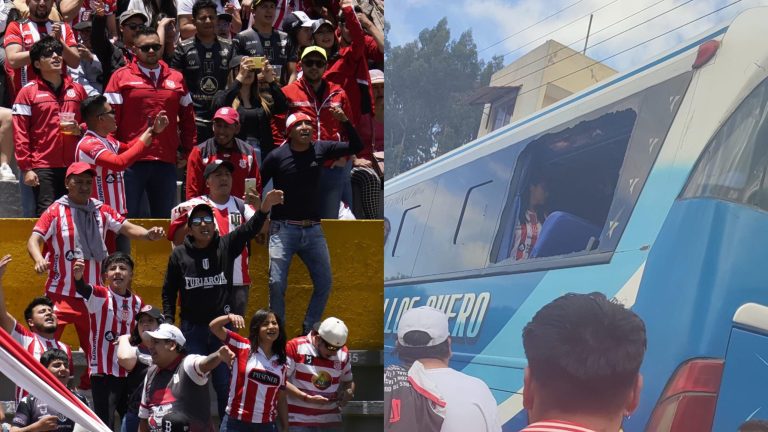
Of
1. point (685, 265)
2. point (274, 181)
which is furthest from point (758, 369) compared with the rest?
point (274, 181)

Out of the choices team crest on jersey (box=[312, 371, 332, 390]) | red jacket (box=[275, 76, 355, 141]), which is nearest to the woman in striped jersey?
team crest on jersey (box=[312, 371, 332, 390])

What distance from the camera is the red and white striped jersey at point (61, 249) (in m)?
7.53

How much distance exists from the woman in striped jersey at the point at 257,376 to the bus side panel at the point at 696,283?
165 inches

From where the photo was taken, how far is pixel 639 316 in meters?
2.98

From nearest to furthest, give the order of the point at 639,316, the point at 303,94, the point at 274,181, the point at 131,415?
1. the point at 639,316
2. the point at 131,415
3. the point at 274,181
4. the point at 303,94

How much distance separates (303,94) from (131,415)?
2.76 meters

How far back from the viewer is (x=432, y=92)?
3.34 metres

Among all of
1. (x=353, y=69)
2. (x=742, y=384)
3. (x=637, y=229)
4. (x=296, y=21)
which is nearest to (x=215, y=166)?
(x=353, y=69)

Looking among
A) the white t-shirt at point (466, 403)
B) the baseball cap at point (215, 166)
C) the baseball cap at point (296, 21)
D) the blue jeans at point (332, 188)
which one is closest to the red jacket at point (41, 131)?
the baseball cap at point (215, 166)

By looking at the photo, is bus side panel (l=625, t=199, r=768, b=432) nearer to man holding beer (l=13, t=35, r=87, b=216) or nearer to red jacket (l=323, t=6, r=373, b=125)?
red jacket (l=323, t=6, r=373, b=125)

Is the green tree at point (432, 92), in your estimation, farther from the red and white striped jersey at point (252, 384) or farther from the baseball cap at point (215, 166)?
the baseball cap at point (215, 166)

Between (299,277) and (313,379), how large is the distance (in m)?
1.23

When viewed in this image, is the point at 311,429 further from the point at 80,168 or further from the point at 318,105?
the point at 318,105

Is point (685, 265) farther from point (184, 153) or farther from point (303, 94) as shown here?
point (184, 153)
